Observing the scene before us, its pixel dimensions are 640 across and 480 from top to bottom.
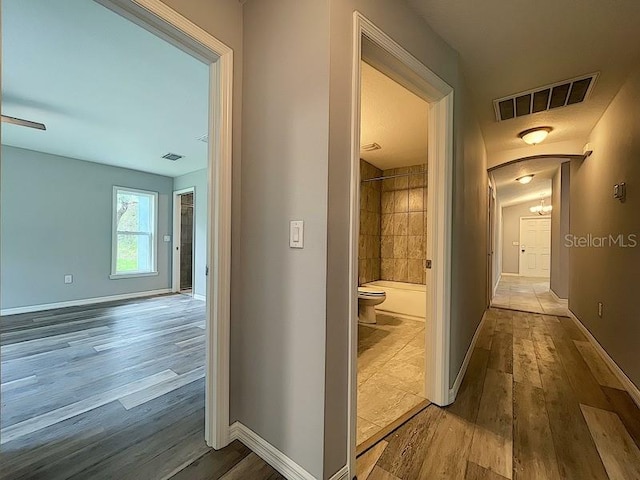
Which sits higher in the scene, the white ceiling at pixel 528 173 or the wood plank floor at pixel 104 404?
the white ceiling at pixel 528 173

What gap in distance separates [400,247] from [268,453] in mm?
4146

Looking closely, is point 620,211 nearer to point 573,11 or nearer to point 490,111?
point 490,111

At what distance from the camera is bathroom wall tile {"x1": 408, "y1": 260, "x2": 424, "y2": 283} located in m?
4.89

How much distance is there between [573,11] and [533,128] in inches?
75.7

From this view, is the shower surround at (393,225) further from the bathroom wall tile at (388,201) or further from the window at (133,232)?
the window at (133,232)

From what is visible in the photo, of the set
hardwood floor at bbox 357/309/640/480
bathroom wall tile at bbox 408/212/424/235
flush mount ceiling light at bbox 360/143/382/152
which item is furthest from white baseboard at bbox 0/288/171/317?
hardwood floor at bbox 357/309/640/480

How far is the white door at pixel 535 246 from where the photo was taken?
919 centimetres

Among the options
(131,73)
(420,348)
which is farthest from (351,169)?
(420,348)

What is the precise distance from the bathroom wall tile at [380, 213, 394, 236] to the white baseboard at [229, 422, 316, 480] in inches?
166

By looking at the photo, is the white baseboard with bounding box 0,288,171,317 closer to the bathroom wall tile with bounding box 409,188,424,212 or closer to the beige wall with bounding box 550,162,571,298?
the bathroom wall tile with bounding box 409,188,424,212

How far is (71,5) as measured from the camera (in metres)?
1.64

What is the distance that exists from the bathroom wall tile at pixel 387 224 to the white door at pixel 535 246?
6820 mm

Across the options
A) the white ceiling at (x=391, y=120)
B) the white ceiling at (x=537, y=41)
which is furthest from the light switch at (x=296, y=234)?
the white ceiling at (x=537, y=41)

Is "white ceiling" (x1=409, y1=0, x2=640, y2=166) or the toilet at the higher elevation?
"white ceiling" (x1=409, y1=0, x2=640, y2=166)
